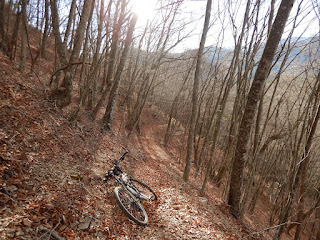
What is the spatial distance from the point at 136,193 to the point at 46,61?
43.2 feet

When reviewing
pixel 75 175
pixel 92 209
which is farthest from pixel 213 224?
pixel 75 175

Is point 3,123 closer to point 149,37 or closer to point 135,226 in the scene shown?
point 135,226

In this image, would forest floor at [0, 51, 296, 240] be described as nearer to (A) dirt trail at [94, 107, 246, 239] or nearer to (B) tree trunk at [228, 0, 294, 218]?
(A) dirt trail at [94, 107, 246, 239]

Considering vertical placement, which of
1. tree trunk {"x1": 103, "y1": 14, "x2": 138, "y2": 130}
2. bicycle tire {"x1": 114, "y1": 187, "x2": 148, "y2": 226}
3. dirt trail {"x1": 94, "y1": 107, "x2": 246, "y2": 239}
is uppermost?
tree trunk {"x1": 103, "y1": 14, "x2": 138, "y2": 130}

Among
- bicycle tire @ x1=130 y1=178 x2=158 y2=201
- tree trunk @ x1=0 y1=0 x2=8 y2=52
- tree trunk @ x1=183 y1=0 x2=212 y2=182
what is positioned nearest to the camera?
bicycle tire @ x1=130 y1=178 x2=158 y2=201

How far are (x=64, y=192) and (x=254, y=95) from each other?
16.0 feet

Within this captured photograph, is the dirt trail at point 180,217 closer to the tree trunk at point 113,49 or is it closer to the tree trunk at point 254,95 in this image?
the tree trunk at point 254,95

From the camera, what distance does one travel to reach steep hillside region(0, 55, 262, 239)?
9.21ft

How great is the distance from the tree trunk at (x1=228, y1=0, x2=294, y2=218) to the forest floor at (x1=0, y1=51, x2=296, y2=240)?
75 centimetres

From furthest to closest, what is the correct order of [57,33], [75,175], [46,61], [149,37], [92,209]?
1. [46,61]
2. [149,37]
3. [57,33]
4. [75,175]
5. [92,209]

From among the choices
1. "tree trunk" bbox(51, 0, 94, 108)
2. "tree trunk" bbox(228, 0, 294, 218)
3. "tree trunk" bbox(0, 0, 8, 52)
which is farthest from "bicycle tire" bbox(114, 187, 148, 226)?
"tree trunk" bbox(0, 0, 8, 52)

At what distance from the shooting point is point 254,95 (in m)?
4.82

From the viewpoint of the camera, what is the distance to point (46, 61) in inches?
530

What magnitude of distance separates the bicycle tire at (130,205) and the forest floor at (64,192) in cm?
16
